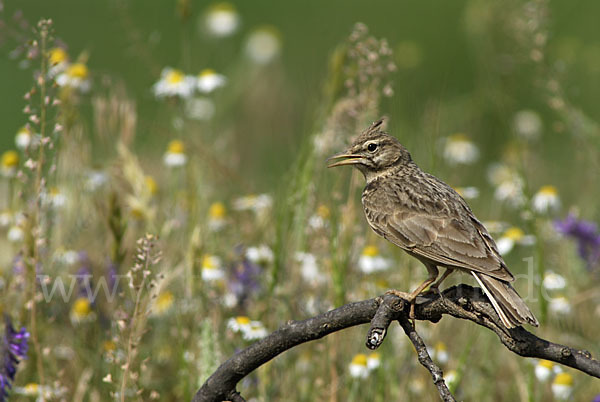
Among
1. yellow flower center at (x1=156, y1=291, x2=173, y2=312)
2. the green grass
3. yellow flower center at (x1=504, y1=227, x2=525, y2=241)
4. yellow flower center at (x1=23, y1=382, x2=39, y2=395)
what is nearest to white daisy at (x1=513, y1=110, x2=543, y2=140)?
the green grass

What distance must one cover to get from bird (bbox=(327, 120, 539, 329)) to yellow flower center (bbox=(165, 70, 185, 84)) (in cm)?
219

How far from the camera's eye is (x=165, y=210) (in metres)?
6.06

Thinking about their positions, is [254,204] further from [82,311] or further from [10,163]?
[10,163]

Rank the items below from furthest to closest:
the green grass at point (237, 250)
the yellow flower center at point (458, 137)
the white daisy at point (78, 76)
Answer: the yellow flower center at point (458, 137)
the white daisy at point (78, 76)
the green grass at point (237, 250)

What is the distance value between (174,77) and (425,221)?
294 cm

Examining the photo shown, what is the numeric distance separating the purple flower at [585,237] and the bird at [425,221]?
143cm

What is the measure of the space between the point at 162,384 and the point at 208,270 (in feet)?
2.13

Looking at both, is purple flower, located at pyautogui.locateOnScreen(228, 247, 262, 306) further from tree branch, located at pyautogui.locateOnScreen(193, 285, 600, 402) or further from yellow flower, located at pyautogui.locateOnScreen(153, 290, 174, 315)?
tree branch, located at pyautogui.locateOnScreen(193, 285, 600, 402)

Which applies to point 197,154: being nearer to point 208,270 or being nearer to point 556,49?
point 208,270

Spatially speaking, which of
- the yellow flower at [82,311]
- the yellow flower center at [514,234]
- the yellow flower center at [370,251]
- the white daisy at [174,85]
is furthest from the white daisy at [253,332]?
the white daisy at [174,85]

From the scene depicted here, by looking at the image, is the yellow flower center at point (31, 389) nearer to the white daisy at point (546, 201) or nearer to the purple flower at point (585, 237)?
the purple flower at point (585, 237)

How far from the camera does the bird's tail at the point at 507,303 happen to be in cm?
266

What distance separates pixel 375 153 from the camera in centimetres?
396

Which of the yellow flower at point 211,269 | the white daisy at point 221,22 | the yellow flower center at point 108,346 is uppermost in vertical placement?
the white daisy at point 221,22
